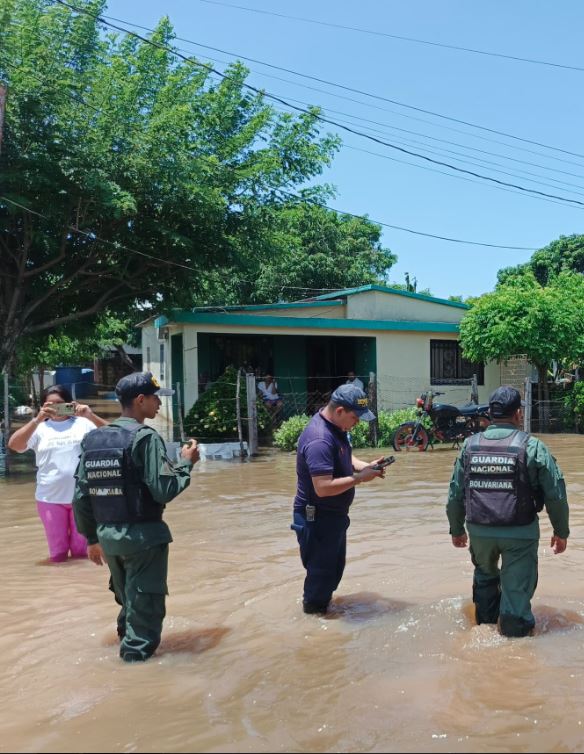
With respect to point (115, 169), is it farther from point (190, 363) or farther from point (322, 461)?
point (322, 461)

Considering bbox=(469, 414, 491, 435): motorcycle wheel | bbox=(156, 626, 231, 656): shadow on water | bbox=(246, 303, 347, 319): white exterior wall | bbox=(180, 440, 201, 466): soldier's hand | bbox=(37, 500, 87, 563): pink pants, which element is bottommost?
bbox=(156, 626, 231, 656): shadow on water

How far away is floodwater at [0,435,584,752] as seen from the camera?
3.48 m

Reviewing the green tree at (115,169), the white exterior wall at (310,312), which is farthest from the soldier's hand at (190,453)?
the white exterior wall at (310,312)

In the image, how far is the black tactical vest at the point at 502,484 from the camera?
14.4 feet

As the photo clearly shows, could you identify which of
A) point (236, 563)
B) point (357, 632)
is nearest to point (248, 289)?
point (236, 563)

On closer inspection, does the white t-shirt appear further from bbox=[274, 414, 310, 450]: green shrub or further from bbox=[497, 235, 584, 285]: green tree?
bbox=[497, 235, 584, 285]: green tree

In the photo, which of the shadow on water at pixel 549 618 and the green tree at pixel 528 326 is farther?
the green tree at pixel 528 326

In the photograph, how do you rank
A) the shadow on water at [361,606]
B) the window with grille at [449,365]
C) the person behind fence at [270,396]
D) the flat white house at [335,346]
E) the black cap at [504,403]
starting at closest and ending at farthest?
1. the black cap at [504,403]
2. the shadow on water at [361,606]
3. the person behind fence at [270,396]
4. the flat white house at [335,346]
5. the window with grille at [449,365]

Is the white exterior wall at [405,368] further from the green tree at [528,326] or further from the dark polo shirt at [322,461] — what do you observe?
the dark polo shirt at [322,461]

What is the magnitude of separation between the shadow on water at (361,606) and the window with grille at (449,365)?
1566cm

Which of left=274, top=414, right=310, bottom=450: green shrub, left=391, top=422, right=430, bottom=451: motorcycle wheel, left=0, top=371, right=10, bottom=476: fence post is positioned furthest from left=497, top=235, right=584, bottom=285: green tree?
left=0, top=371, right=10, bottom=476: fence post

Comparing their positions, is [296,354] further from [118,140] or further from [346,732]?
[346,732]

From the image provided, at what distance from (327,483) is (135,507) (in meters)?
1.21

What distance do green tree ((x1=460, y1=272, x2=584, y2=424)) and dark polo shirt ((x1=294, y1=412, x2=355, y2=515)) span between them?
565 inches
